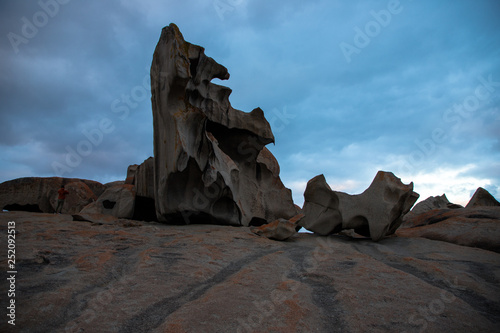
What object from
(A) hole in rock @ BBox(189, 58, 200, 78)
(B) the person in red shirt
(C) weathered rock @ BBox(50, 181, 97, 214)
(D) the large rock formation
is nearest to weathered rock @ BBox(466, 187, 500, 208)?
(D) the large rock formation

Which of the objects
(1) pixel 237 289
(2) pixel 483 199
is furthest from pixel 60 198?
(2) pixel 483 199

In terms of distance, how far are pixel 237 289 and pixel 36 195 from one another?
41.6 feet

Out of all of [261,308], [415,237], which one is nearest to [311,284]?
[261,308]

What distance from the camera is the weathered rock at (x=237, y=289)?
214cm

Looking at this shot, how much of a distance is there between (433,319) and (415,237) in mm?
4437

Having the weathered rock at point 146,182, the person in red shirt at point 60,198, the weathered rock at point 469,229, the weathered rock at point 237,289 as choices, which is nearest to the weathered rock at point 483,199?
the weathered rock at point 469,229

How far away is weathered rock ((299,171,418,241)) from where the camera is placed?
5918 millimetres

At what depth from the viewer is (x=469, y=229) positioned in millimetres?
5746

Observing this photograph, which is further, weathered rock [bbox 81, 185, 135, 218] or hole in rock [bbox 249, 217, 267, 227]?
hole in rock [bbox 249, 217, 267, 227]

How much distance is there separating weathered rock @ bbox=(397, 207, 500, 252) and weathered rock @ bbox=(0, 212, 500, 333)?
0.73m

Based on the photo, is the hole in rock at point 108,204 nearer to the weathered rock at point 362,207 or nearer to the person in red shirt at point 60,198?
the person in red shirt at point 60,198

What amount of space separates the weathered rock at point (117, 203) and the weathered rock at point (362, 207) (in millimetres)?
4786

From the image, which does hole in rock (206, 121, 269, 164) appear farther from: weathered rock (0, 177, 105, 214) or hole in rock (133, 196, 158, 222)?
weathered rock (0, 177, 105, 214)

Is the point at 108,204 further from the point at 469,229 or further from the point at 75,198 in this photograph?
the point at 469,229
